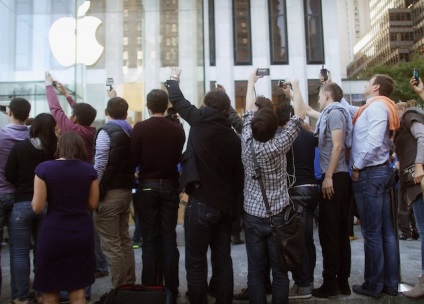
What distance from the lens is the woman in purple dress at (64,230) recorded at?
3.09 m

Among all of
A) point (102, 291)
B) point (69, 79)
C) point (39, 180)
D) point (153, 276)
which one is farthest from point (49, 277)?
point (69, 79)

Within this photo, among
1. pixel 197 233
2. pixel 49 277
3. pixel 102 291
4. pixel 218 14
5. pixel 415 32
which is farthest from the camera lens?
pixel 415 32

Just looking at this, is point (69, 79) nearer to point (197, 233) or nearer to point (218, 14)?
point (197, 233)

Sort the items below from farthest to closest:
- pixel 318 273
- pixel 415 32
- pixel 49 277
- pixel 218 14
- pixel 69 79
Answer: pixel 415 32, pixel 218 14, pixel 69 79, pixel 318 273, pixel 49 277

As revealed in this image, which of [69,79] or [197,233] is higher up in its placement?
[69,79]

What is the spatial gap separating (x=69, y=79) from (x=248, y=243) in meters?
7.33

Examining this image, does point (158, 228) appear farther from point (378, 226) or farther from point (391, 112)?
point (391, 112)

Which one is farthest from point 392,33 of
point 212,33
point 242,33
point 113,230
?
point 113,230

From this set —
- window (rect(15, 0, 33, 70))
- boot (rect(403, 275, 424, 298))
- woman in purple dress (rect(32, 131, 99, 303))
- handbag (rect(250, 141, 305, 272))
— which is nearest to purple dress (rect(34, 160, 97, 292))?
woman in purple dress (rect(32, 131, 99, 303))

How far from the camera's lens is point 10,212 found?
3.97 meters

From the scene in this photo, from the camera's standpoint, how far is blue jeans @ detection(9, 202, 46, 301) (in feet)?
12.6

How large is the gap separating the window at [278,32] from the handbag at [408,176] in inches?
822

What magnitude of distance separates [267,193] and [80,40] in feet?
25.3

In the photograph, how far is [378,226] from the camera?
3.93m
